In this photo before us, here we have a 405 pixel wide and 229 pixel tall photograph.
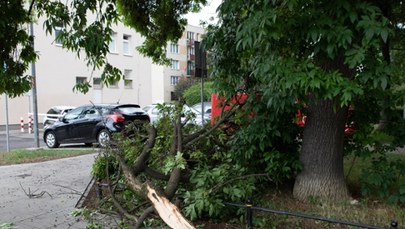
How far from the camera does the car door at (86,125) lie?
14672mm

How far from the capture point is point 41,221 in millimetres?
5457

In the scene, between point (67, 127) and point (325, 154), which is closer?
point (325, 154)

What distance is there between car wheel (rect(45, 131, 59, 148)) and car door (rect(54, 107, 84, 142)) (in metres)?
0.22

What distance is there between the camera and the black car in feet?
47.2

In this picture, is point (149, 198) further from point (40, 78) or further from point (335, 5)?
point (40, 78)

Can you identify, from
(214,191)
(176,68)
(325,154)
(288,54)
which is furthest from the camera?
(176,68)

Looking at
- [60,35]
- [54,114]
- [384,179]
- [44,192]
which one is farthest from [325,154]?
[54,114]

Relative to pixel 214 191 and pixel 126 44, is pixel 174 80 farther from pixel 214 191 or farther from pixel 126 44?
pixel 214 191

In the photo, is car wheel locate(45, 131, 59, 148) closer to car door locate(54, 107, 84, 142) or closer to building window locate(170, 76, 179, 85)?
car door locate(54, 107, 84, 142)

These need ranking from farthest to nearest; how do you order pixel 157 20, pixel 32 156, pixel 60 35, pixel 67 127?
pixel 67 127, pixel 32 156, pixel 157 20, pixel 60 35

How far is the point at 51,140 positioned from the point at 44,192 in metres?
9.09

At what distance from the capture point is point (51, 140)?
1566cm

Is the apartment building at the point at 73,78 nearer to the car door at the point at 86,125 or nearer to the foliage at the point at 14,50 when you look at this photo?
the car door at the point at 86,125

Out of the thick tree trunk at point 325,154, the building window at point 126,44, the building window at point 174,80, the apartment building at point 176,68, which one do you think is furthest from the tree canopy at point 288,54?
the building window at point 174,80
